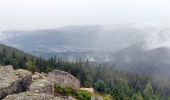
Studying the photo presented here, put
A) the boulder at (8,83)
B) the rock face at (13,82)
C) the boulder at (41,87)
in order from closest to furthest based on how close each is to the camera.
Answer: the boulder at (8,83)
the rock face at (13,82)
the boulder at (41,87)

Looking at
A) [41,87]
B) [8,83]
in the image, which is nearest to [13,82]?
[8,83]

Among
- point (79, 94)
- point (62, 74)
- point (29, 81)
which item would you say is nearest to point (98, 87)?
point (62, 74)

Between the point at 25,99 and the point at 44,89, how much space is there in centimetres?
554

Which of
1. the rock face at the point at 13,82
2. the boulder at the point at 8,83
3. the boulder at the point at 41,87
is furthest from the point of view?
the boulder at the point at 41,87

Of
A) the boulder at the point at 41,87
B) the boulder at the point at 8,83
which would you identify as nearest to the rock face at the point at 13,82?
the boulder at the point at 8,83

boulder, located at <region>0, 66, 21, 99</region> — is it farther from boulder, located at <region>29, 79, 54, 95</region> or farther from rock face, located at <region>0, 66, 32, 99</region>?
boulder, located at <region>29, 79, 54, 95</region>

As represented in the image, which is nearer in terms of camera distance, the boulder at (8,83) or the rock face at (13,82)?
the boulder at (8,83)

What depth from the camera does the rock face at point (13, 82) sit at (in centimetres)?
2960

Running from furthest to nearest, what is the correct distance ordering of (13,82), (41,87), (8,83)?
(13,82)
(41,87)
(8,83)

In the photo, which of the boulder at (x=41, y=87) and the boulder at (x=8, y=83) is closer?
the boulder at (x=8, y=83)

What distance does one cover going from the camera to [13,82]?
101ft

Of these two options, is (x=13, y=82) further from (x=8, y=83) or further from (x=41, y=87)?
(x=41, y=87)

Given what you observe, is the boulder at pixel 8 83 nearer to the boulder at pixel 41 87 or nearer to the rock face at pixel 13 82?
the rock face at pixel 13 82

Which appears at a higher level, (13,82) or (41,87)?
(13,82)
